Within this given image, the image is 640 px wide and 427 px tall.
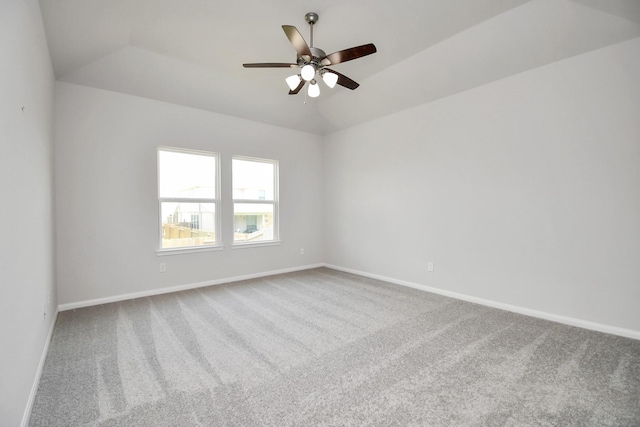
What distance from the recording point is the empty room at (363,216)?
1779mm

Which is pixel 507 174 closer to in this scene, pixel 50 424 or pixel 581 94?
pixel 581 94

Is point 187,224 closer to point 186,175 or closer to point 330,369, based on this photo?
point 186,175

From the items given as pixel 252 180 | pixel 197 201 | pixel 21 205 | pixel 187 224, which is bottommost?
pixel 187 224

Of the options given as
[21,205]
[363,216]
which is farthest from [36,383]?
[363,216]

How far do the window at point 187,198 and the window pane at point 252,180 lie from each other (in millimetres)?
368

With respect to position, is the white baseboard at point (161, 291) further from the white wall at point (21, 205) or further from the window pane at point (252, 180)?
the window pane at point (252, 180)

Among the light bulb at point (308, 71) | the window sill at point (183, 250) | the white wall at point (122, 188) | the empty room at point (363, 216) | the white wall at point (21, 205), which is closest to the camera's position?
the white wall at point (21, 205)

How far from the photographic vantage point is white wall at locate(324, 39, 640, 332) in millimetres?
2627

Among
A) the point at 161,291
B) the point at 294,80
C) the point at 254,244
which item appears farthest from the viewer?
the point at 254,244

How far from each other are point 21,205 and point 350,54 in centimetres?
258

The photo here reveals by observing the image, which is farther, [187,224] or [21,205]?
Result: [187,224]

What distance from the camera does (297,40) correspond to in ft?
7.30

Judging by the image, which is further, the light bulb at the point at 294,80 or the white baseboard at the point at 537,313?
the light bulb at the point at 294,80

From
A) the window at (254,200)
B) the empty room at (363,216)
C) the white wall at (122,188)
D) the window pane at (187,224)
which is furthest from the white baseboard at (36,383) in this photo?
the window at (254,200)
